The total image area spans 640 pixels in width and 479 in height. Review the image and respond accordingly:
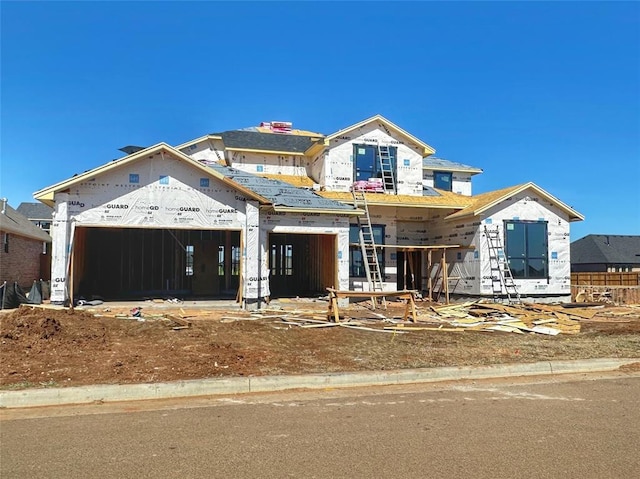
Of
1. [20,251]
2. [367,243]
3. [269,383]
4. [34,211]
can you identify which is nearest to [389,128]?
[367,243]

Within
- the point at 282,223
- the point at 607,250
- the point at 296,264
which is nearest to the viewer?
the point at 282,223

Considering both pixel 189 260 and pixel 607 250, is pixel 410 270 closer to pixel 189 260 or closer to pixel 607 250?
pixel 189 260

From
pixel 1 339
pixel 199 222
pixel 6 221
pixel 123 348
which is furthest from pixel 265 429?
pixel 6 221

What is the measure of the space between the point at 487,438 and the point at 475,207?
1735cm

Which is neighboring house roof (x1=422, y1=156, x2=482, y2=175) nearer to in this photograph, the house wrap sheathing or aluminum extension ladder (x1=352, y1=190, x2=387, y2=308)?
the house wrap sheathing

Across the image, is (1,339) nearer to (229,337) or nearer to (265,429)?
(229,337)

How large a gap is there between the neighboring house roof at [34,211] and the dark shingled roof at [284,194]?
3930 centimetres

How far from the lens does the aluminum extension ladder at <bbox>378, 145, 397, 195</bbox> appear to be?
23328 millimetres

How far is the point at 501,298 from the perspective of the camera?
21.2m

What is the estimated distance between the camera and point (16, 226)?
84.1 ft

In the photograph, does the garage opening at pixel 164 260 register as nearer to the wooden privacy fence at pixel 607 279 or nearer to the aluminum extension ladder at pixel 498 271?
the aluminum extension ladder at pixel 498 271

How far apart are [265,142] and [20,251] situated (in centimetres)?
1399

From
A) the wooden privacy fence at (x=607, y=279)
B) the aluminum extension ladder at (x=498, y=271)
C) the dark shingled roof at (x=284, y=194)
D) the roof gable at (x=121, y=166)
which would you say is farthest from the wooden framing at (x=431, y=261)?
the wooden privacy fence at (x=607, y=279)

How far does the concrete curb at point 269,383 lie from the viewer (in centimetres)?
A: 676
